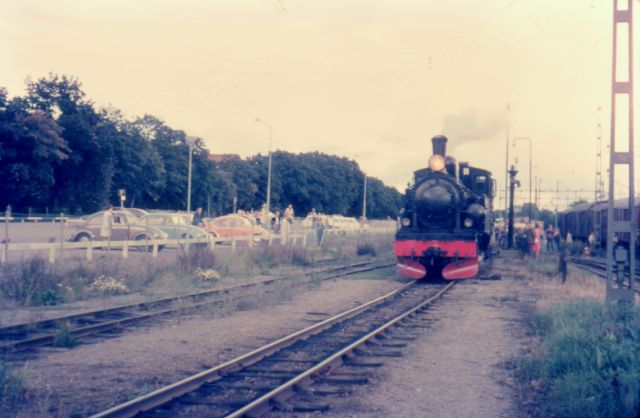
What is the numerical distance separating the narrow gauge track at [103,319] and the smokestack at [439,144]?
23.7ft

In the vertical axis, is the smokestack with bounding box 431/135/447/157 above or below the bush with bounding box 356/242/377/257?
above

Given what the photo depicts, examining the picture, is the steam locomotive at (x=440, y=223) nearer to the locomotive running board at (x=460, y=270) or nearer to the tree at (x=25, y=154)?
the locomotive running board at (x=460, y=270)

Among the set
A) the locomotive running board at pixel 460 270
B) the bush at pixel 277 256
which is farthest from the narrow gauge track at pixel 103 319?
the bush at pixel 277 256

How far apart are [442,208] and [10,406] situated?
14.3 m

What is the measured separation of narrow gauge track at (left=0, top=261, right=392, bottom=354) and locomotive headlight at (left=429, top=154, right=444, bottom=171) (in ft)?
21.1

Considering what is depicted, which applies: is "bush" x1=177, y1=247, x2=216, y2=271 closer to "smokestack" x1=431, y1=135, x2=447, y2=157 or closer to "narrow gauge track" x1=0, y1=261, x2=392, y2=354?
"narrow gauge track" x1=0, y1=261, x2=392, y2=354

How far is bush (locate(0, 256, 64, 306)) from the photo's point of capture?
13844 mm

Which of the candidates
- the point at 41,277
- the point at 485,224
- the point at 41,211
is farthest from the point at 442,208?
the point at 41,211

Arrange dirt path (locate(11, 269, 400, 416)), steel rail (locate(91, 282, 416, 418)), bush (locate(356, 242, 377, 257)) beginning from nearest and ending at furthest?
steel rail (locate(91, 282, 416, 418)) < dirt path (locate(11, 269, 400, 416)) < bush (locate(356, 242, 377, 257))

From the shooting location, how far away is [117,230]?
2538cm

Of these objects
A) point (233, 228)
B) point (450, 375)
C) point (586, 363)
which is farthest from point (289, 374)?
point (233, 228)

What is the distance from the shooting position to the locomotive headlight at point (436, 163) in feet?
63.6

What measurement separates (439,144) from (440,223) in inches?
97.4

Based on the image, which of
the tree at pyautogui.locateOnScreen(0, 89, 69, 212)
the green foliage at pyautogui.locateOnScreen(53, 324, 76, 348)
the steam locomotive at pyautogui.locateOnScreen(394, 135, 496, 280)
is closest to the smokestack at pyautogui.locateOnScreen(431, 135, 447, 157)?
the steam locomotive at pyautogui.locateOnScreen(394, 135, 496, 280)
